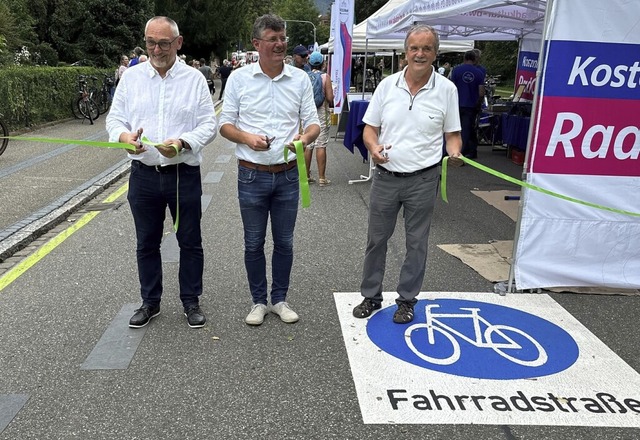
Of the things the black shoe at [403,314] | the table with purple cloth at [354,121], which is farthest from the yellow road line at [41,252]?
the table with purple cloth at [354,121]

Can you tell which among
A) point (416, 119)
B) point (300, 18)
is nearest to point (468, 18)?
point (416, 119)

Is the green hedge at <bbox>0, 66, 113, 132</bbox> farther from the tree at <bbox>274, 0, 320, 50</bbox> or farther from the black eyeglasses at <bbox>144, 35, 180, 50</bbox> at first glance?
the tree at <bbox>274, 0, 320, 50</bbox>

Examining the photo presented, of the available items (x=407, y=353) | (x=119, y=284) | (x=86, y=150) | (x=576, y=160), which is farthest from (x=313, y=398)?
(x=86, y=150)

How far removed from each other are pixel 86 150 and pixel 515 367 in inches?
391

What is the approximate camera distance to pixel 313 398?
310 centimetres

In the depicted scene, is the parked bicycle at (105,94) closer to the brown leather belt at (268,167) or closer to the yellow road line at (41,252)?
the yellow road line at (41,252)

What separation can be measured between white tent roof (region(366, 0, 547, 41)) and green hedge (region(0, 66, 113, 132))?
7.43m

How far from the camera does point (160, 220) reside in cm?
380

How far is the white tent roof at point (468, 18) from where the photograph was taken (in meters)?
6.49

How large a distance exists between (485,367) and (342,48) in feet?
23.5

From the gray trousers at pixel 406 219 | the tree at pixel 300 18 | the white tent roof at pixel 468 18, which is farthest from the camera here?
the tree at pixel 300 18

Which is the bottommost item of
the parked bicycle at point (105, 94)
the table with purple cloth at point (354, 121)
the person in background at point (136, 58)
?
the parked bicycle at point (105, 94)

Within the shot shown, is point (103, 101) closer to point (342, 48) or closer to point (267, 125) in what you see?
point (342, 48)

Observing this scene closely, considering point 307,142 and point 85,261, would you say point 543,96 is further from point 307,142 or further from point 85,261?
point 85,261
